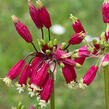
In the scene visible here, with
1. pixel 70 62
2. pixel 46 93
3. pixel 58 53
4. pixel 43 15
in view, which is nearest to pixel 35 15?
pixel 43 15

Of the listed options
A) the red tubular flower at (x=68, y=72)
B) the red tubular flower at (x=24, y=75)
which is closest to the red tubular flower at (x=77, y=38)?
the red tubular flower at (x=68, y=72)

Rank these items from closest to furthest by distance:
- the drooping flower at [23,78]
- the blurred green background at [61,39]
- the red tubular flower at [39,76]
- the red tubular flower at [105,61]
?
the red tubular flower at [105,61]
the red tubular flower at [39,76]
the drooping flower at [23,78]
the blurred green background at [61,39]

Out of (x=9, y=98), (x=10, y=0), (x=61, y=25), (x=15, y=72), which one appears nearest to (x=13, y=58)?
(x=9, y=98)

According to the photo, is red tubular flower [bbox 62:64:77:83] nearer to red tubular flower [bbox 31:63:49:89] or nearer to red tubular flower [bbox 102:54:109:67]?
red tubular flower [bbox 31:63:49:89]

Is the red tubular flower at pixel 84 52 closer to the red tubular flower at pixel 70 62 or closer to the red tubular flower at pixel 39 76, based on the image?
the red tubular flower at pixel 70 62

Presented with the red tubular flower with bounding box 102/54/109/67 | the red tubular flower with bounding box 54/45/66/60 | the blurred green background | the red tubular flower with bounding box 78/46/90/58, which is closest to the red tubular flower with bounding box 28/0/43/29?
the red tubular flower with bounding box 54/45/66/60
